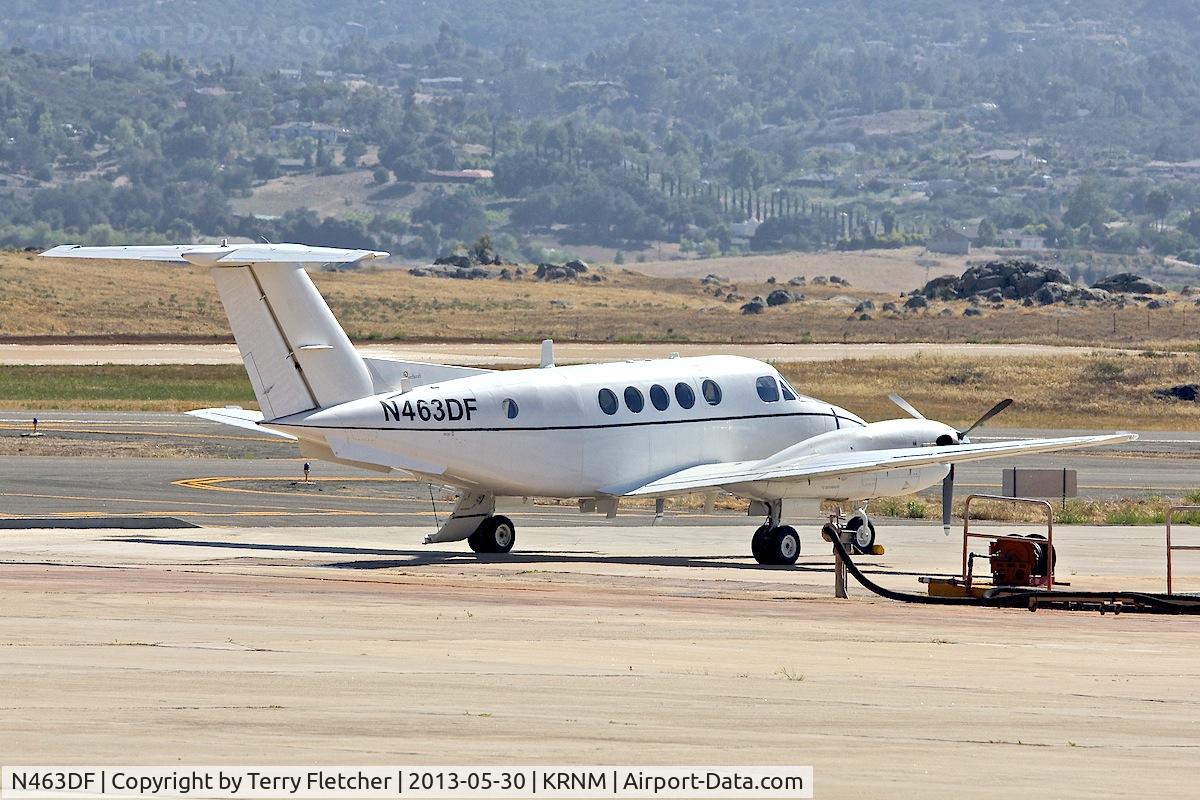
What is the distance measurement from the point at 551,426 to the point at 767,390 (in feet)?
16.5

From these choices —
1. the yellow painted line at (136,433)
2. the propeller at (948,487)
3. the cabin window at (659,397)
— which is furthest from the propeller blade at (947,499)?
the yellow painted line at (136,433)

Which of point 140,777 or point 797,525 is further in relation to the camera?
point 797,525

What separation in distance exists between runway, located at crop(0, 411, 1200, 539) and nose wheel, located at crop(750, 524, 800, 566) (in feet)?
15.4

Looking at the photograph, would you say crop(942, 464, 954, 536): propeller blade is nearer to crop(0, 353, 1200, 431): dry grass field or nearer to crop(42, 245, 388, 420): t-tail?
crop(42, 245, 388, 420): t-tail

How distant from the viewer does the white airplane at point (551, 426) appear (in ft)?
95.3

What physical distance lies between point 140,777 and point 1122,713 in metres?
7.96

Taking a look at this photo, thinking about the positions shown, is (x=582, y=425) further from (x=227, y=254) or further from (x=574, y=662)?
(x=574, y=662)

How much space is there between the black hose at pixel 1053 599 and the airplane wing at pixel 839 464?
5588 millimetres

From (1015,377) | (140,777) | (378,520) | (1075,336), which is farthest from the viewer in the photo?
(1075,336)

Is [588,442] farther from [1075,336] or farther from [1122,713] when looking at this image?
[1075,336]

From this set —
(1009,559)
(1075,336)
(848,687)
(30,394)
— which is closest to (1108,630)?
(1009,559)

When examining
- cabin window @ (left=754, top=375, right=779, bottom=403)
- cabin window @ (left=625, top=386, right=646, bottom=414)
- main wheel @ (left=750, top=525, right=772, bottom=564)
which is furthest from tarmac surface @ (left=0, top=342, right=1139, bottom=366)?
main wheel @ (left=750, top=525, right=772, bottom=564)

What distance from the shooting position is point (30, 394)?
243ft

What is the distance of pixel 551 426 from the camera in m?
30.8
